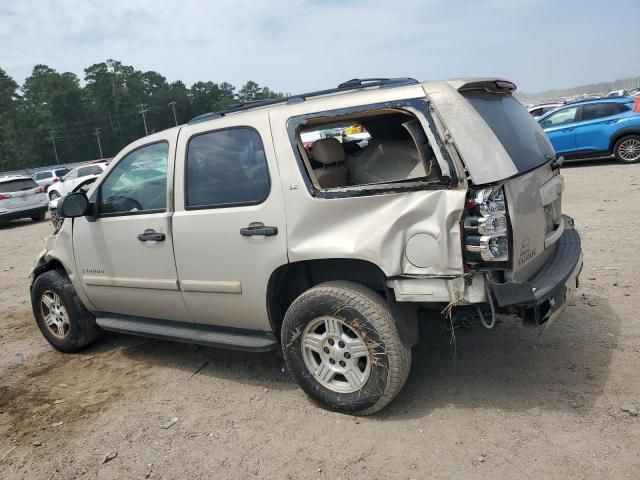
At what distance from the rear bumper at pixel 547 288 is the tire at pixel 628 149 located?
10693 mm

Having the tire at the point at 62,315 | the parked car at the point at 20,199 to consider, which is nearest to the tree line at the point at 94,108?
the parked car at the point at 20,199

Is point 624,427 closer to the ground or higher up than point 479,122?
closer to the ground

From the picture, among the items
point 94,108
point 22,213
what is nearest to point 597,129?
point 22,213

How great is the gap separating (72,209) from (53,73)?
12058 cm

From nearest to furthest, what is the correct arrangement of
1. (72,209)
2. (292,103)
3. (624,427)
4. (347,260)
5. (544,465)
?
(544,465) < (624,427) < (347,260) < (292,103) < (72,209)

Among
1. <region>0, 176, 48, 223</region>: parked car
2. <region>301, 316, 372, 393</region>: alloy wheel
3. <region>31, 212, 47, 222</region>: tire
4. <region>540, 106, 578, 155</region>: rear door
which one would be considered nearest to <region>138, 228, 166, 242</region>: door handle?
<region>301, 316, 372, 393</region>: alloy wheel

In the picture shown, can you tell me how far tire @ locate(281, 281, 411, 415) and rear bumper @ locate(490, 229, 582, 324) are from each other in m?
0.67

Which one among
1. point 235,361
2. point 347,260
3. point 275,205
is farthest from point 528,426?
point 235,361

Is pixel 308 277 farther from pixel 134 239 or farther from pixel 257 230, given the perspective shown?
pixel 134 239

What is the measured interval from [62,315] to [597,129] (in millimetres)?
12617

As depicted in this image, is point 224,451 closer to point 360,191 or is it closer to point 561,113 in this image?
point 360,191

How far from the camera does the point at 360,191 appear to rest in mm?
3035

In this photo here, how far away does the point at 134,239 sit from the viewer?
13.1 feet

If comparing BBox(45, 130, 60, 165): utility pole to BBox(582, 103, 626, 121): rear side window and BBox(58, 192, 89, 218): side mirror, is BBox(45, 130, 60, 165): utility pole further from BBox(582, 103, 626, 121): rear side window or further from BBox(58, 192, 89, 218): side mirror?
BBox(58, 192, 89, 218): side mirror
